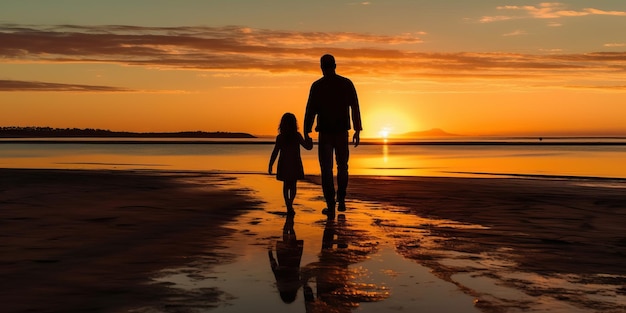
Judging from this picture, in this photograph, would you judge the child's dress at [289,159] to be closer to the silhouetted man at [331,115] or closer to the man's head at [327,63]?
the silhouetted man at [331,115]

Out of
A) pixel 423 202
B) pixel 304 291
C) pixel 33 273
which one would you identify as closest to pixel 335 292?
pixel 304 291

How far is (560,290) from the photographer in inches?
244

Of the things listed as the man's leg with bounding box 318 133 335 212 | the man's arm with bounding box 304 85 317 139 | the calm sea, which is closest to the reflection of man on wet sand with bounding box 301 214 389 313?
the man's leg with bounding box 318 133 335 212

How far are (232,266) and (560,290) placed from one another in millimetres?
3056

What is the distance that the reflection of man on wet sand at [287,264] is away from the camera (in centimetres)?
620

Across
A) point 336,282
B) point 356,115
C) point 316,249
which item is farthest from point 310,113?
point 336,282

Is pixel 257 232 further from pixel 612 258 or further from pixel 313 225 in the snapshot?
pixel 612 258

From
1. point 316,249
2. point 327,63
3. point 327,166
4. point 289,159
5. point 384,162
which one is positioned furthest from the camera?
point 384,162

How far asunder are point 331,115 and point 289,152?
1.27 m

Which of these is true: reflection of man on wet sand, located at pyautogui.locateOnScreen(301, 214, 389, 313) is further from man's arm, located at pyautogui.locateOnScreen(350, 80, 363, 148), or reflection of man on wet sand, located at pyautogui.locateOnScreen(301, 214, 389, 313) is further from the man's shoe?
man's arm, located at pyautogui.locateOnScreen(350, 80, 363, 148)

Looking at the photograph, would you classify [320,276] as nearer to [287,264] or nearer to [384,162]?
[287,264]

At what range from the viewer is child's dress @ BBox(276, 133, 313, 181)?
13555 mm

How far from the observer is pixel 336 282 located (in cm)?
649

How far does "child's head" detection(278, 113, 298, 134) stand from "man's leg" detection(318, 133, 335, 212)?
3.08 feet
